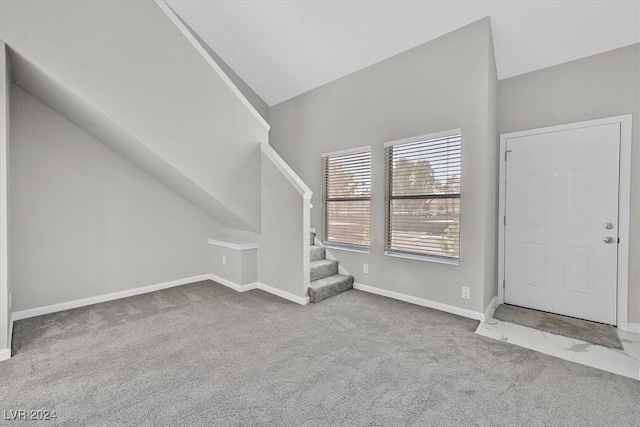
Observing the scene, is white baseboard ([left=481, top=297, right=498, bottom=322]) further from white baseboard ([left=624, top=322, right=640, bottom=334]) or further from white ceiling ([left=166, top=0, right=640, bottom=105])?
white ceiling ([left=166, top=0, right=640, bottom=105])

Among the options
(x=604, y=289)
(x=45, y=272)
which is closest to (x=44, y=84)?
(x=45, y=272)

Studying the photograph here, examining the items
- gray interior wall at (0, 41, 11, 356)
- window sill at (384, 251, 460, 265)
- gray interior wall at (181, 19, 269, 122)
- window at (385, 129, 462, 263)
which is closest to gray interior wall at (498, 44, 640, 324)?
window at (385, 129, 462, 263)

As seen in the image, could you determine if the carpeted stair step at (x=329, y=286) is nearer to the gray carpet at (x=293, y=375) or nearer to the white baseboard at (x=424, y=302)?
the white baseboard at (x=424, y=302)

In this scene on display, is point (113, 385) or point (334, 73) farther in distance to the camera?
point (334, 73)

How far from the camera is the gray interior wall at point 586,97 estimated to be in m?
2.76

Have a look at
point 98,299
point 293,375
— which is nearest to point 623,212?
point 293,375

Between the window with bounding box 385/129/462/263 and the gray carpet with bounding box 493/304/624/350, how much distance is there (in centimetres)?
86

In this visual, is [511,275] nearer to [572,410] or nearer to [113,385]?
[572,410]

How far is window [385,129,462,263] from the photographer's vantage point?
3289mm

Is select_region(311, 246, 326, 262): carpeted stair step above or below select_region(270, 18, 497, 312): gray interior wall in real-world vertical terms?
below

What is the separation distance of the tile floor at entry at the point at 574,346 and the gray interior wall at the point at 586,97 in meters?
0.63

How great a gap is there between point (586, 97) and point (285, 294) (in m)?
3.89

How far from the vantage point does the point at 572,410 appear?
173 cm

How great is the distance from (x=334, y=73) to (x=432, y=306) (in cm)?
339
